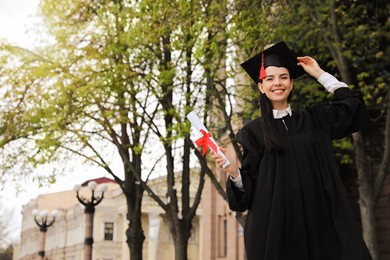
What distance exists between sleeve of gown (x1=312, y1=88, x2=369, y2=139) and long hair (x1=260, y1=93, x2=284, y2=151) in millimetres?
346

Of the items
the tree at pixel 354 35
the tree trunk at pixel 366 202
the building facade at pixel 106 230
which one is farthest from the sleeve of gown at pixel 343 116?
the building facade at pixel 106 230

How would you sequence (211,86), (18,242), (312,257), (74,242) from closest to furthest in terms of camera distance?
(312,257) < (211,86) < (74,242) < (18,242)

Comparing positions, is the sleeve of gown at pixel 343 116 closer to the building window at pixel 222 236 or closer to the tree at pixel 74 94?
the tree at pixel 74 94

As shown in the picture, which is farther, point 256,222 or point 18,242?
point 18,242

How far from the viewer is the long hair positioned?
4.32 m

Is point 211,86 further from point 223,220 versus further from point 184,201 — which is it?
point 223,220

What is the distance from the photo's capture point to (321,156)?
14.2ft

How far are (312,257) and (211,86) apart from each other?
1161 centimetres

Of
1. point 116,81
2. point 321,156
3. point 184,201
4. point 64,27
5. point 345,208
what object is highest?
point 64,27

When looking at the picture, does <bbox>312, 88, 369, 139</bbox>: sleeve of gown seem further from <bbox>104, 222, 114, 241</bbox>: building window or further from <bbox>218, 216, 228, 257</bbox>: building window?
<bbox>104, 222, 114, 241</bbox>: building window

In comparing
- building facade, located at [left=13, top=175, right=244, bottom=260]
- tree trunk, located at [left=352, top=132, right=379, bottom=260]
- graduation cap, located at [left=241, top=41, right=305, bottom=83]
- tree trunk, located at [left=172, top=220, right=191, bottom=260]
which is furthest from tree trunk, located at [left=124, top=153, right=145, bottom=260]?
building facade, located at [left=13, top=175, right=244, bottom=260]

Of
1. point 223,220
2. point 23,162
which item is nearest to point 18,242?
point 223,220

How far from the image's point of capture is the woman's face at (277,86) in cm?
459

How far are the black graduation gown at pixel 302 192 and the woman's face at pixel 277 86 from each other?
0.50 ft
